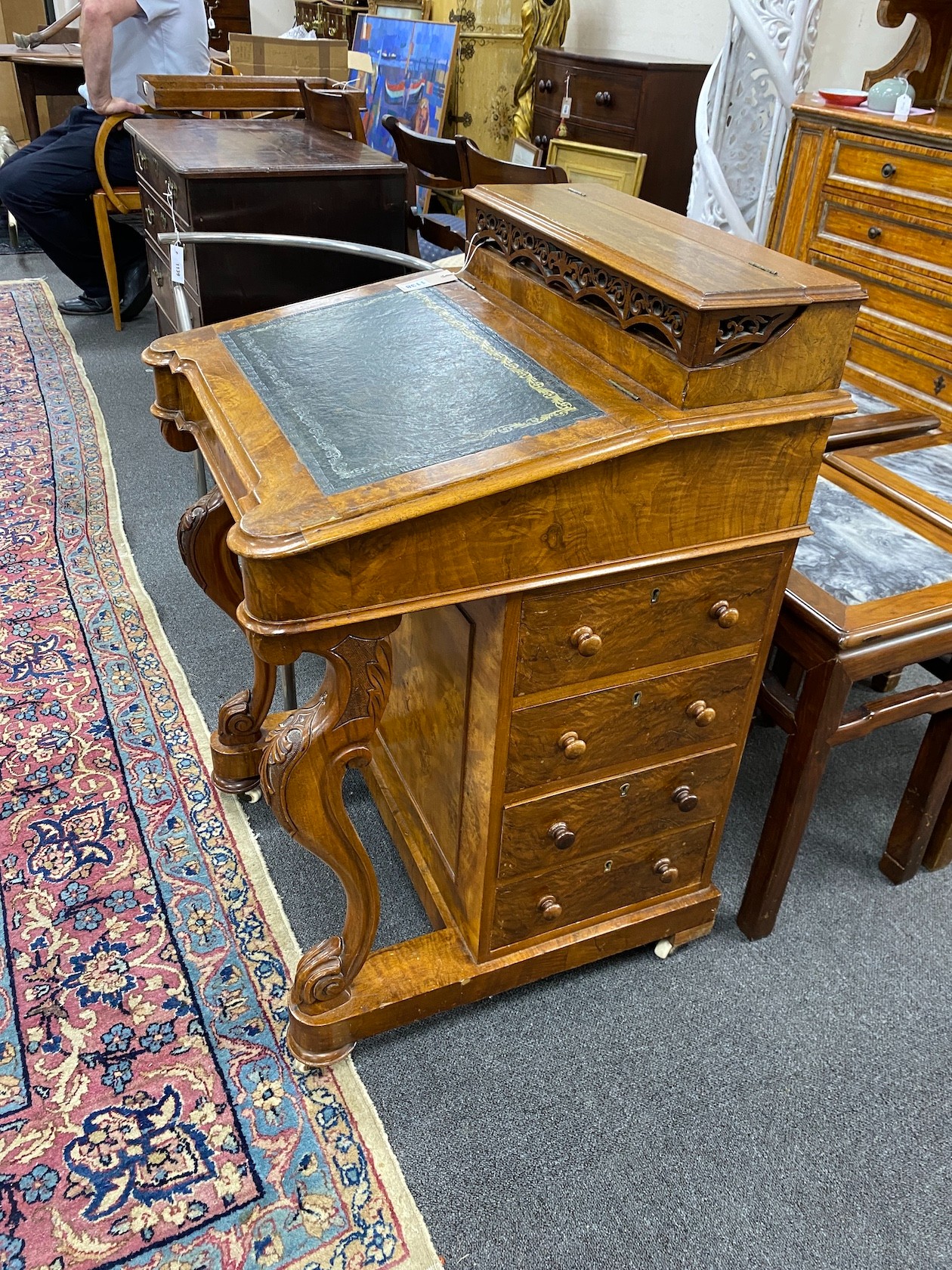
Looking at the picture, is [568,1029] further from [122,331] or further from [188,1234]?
[122,331]

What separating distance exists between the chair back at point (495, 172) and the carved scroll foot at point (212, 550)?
1.15m

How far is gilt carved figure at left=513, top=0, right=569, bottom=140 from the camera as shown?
177 inches

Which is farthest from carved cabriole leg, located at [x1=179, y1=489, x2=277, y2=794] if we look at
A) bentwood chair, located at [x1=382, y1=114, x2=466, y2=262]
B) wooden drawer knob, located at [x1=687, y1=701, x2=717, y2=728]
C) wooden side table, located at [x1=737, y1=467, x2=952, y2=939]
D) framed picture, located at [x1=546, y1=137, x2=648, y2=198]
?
framed picture, located at [x1=546, y1=137, x2=648, y2=198]

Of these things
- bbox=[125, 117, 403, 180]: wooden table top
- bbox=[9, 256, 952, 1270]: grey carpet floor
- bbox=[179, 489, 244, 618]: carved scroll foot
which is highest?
bbox=[125, 117, 403, 180]: wooden table top

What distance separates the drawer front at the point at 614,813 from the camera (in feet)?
4.82

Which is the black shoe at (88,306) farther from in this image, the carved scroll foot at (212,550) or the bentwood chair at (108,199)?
the carved scroll foot at (212,550)

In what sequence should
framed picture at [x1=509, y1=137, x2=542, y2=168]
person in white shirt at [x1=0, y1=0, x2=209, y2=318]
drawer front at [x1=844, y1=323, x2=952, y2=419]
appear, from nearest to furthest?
1. drawer front at [x1=844, y1=323, x2=952, y2=419]
2. framed picture at [x1=509, y1=137, x2=542, y2=168]
3. person in white shirt at [x1=0, y1=0, x2=209, y2=318]

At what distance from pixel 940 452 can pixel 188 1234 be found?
6.36 ft

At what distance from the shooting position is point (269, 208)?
2.67 m

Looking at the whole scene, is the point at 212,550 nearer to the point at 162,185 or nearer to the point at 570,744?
the point at 570,744

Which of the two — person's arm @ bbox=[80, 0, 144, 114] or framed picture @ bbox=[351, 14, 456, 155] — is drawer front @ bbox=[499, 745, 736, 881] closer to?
person's arm @ bbox=[80, 0, 144, 114]

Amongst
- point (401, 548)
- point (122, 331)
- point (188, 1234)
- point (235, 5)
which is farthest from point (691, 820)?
point (235, 5)

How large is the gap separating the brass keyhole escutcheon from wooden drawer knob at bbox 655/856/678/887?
1.19 ft

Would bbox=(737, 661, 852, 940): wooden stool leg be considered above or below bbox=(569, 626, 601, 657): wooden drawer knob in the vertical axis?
below
